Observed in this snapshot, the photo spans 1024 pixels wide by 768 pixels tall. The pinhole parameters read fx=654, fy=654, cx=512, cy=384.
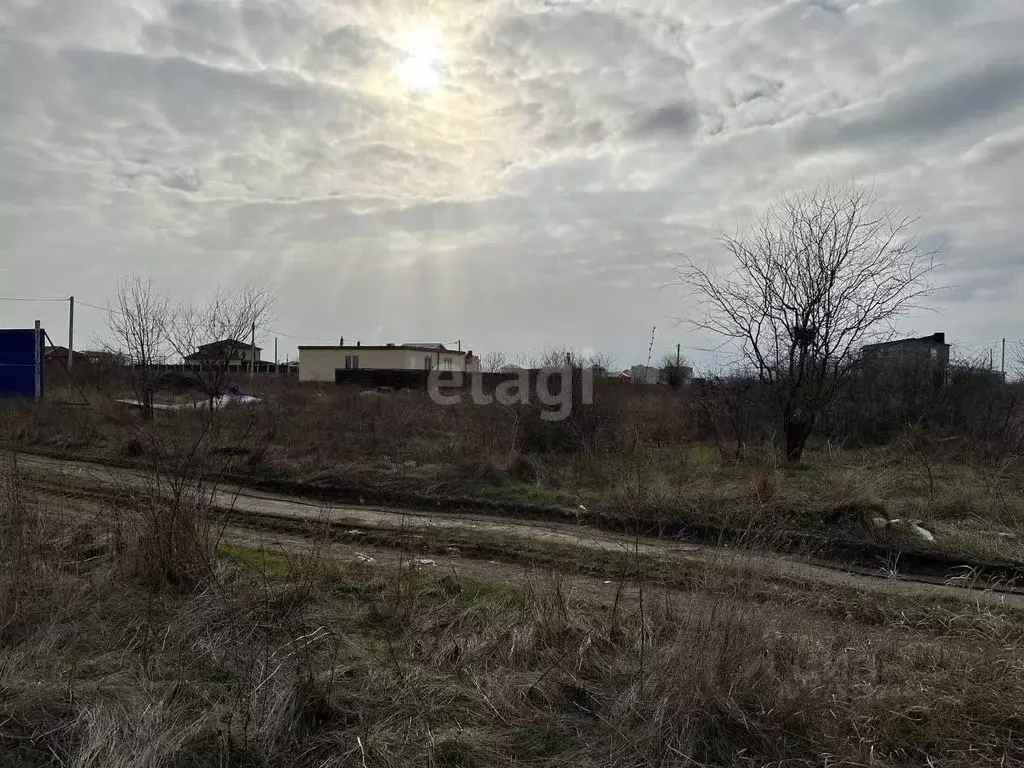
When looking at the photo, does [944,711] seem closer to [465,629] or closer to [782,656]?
[782,656]

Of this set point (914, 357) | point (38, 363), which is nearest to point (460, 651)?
point (914, 357)

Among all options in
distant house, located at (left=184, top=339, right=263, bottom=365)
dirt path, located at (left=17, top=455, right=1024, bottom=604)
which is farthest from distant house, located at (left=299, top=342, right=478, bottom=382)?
dirt path, located at (left=17, top=455, right=1024, bottom=604)

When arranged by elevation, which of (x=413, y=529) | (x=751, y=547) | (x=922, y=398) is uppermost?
(x=922, y=398)

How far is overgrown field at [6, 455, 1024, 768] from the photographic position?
9.39 feet

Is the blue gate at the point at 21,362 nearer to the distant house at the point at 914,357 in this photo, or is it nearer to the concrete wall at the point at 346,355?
the distant house at the point at 914,357

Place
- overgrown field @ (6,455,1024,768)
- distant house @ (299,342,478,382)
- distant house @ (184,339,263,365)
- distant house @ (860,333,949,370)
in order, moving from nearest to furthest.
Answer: overgrown field @ (6,455,1024,768)
distant house @ (860,333,949,370)
distant house @ (184,339,263,365)
distant house @ (299,342,478,382)

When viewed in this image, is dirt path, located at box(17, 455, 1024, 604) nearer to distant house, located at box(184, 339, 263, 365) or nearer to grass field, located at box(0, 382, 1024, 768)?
grass field, located at box(0, 382, 1024, 768)

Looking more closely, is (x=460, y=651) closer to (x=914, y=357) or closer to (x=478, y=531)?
(x=478, y=531)

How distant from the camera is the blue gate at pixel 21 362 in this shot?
20.4 meters

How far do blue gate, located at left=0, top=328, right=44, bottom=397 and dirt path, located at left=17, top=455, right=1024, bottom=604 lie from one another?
42.6 ft

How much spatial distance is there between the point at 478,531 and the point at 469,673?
4066mm

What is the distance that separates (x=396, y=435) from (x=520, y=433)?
10.2 feet

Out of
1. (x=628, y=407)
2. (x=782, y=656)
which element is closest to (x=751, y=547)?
(x=782, y=656)

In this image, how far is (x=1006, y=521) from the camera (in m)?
7.41
